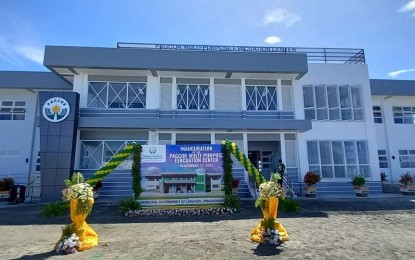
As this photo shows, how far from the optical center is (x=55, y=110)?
46.1ft

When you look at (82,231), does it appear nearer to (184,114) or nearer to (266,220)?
(266,220)

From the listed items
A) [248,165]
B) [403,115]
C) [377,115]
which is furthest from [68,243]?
[403,115]

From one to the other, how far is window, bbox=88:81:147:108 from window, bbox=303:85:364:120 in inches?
387

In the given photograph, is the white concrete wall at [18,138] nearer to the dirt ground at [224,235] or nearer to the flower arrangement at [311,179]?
the dirt ground at [224,235]

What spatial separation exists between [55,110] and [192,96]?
23.7 ft

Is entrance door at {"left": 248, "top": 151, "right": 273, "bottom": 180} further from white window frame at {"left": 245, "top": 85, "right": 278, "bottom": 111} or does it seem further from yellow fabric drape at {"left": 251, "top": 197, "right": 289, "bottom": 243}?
yellow fabric drape at {"left": 251, "top": 197, "right": 289, "bottom": 243}

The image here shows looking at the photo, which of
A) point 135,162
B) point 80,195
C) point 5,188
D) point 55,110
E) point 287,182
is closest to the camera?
point 80,195

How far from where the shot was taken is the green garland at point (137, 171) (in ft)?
34.9

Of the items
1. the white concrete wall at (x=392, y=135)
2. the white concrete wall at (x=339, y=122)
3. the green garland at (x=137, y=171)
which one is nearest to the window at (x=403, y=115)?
the white concrete wall at (x=392, y=135)

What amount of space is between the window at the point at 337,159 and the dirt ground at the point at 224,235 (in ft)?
15.2

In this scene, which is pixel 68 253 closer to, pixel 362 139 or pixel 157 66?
pixel 157 66

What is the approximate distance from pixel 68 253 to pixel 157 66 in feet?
35.1

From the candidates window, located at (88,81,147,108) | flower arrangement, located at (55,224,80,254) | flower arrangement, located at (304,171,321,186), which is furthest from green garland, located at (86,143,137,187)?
flower arrangement, located at (304,171,321,186)

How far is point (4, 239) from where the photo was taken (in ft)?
23.5
